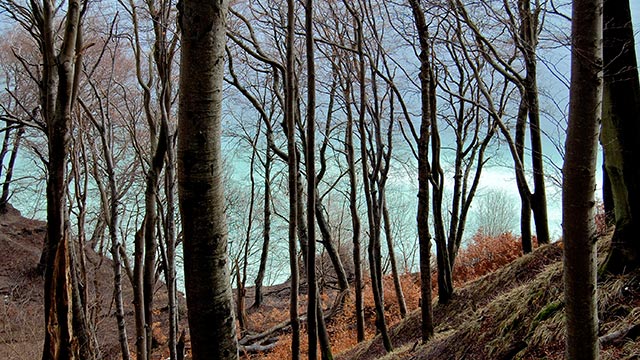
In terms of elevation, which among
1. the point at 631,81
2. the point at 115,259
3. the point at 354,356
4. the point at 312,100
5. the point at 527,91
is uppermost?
the point at 527,91

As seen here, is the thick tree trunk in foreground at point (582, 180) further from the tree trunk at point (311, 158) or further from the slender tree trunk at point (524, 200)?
the slender tree trunk at point (524, 200)

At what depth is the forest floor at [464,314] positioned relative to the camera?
3.80 meters

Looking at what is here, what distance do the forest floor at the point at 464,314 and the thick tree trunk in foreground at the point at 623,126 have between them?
8.4 inches

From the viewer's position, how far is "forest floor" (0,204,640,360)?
12.5 ft

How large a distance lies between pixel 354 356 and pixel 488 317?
481 centimetres

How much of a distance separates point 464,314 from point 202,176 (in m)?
Result: 5.88

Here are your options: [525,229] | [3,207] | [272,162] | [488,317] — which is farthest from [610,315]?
[3,207]

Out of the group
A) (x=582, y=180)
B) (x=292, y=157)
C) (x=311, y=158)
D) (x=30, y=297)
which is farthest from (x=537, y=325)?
(x=30, y=297)

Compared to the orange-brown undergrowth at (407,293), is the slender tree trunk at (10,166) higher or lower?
higher

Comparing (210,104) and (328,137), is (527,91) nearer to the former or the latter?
(328,137)

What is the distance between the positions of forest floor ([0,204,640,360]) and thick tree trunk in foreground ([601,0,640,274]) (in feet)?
0.70

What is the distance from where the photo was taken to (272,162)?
1755 centimetres

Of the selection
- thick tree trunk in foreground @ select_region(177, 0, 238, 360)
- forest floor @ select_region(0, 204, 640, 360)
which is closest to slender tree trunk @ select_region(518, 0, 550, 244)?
forest floor @ select_region(0, 204, 640, 360)

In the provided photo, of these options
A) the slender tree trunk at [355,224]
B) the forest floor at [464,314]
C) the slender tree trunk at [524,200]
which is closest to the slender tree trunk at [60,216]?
the forest floor at [464,314]
